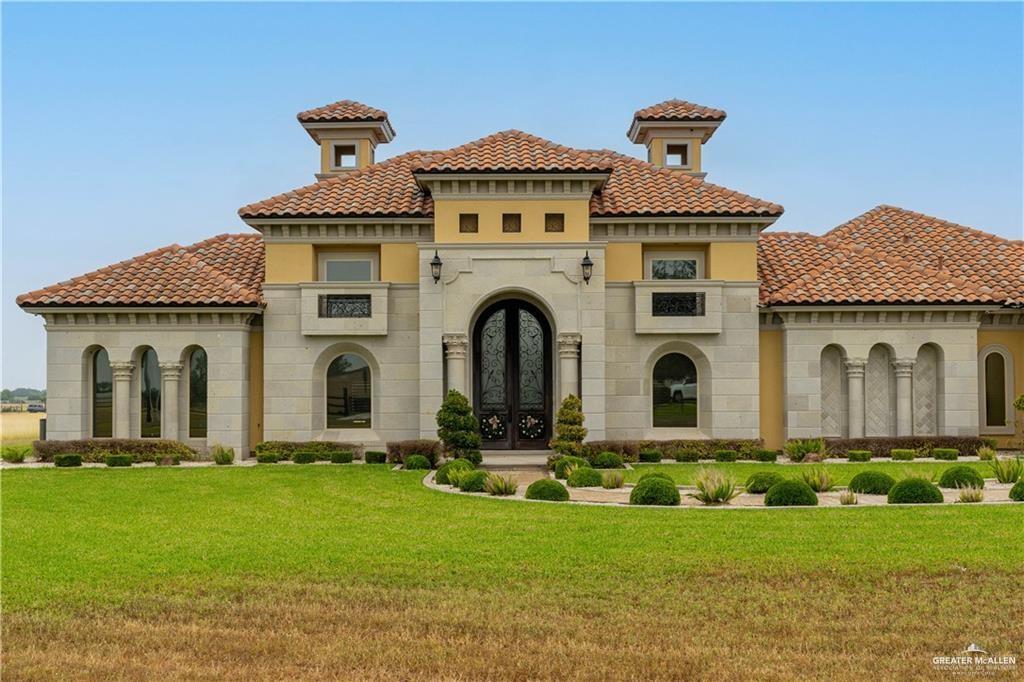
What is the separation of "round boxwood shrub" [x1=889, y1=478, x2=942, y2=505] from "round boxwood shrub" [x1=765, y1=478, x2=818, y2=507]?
151 cm

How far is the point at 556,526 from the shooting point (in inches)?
562

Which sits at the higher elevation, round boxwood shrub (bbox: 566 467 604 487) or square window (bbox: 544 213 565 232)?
square window (bbox: 544 213 565 232)

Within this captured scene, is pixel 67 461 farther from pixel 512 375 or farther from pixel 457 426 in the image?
pixel 512 375

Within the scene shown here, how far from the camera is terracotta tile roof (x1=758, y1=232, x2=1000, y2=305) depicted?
2817 centimetres

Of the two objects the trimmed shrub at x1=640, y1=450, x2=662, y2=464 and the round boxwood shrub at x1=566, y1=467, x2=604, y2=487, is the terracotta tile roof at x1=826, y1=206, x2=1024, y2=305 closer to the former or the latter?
the trimmed shrub at x1=640, y1=450, x2=662, y2=464

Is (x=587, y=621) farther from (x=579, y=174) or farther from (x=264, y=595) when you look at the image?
(x=579, y=174)

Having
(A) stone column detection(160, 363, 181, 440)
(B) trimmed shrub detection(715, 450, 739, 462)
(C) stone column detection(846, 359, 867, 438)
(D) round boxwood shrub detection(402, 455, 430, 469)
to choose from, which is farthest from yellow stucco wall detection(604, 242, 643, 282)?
(A) stone column detection(160, 363, 181, 440)

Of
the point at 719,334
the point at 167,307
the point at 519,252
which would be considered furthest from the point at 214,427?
the point at 719,334

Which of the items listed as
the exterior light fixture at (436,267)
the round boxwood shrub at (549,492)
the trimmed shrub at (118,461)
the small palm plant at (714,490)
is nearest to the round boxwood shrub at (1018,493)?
the small palm plant at (714,490)

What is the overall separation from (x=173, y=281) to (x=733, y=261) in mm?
17452

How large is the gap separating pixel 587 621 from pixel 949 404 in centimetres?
2311

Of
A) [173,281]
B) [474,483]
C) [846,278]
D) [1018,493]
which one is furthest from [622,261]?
[1018,493]

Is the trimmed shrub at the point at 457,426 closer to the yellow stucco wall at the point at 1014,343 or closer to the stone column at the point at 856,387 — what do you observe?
the stone column at the point at 856,387

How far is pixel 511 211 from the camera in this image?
2703cm
